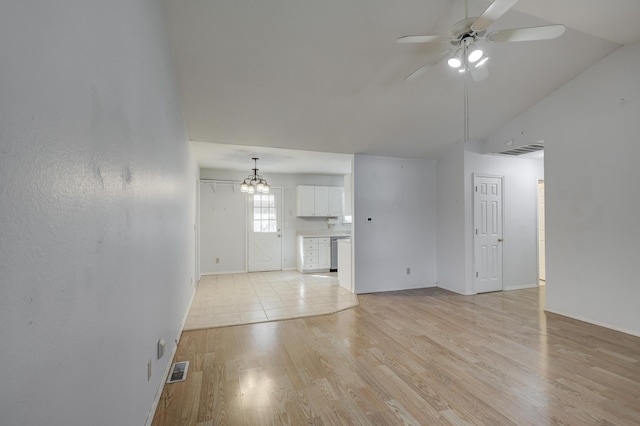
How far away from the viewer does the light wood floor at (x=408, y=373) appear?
1978 millimetres

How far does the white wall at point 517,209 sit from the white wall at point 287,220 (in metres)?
3.64

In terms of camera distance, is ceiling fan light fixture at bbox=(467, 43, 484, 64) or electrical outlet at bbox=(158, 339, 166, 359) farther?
ceiling fan light fixture at bbox=(467, 43, 484, 64)

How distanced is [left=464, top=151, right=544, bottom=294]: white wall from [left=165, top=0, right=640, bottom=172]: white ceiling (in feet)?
2.43

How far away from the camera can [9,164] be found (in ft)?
2.08

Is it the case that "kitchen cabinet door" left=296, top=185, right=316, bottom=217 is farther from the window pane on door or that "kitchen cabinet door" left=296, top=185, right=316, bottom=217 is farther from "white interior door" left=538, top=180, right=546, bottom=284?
"white interior door" left=538, top=180, right=546, bottom=284

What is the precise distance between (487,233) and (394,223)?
157 cm

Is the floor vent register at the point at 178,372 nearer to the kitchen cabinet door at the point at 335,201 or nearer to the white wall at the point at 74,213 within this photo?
the white wall at the point at 74,213

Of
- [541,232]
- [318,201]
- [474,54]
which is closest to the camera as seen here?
[474,54]

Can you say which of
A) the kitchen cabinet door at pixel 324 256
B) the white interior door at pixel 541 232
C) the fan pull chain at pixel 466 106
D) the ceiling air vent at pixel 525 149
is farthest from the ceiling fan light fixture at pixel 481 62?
the kitchen cabinet door at pixel 324 256

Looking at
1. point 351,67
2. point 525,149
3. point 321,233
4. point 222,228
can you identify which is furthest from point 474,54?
point 222,228

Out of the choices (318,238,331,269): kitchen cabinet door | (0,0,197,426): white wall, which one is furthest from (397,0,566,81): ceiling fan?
(318,238,331,269): kitchen cabinet door

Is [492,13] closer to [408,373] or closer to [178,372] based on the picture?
[408,373]

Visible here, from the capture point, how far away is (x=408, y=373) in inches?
97.7

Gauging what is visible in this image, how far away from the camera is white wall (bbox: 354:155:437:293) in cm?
517
